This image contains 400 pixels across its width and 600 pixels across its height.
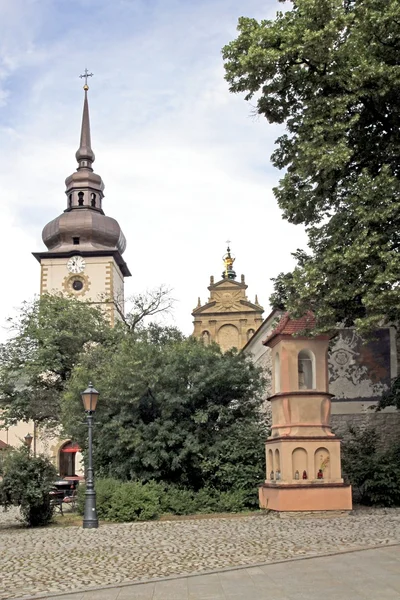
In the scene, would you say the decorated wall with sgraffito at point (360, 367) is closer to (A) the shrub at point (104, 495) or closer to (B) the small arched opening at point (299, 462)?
(B) the small arched opening at point (299, 462)

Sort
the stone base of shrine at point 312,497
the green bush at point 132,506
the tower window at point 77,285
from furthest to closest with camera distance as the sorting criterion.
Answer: the tower window at point 77,285
the green bush at point 132,506
the stone base of shrine at point 312,497

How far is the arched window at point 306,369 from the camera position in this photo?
1902 centimetres

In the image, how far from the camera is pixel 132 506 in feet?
60.0

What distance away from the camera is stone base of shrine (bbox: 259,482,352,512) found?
17.7 meters

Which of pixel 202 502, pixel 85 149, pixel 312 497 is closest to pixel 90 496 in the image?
pixel 202 502

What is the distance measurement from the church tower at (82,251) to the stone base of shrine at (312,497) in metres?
38.5

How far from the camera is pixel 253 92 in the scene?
1587cm

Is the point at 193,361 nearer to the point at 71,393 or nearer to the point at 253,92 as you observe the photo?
the point at 71,393

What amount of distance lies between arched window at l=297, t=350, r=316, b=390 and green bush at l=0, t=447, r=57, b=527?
6.48 m

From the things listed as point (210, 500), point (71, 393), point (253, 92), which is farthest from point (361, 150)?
point (71, 393)

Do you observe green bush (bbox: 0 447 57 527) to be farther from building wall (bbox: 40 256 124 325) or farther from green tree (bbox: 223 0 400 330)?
building wall (bbox: 40 256 124 325)

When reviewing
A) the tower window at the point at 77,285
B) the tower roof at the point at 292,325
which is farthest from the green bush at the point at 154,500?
the tower window at the point at 77,285

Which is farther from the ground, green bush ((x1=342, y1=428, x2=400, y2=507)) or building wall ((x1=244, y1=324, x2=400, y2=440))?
building wall ((x1=244, y1=324, x2=400, y2=440))

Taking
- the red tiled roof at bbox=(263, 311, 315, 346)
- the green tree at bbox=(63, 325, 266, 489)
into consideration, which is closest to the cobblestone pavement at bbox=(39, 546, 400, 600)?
the red tiled roof at bbox=(263, 311, 315, 346)
